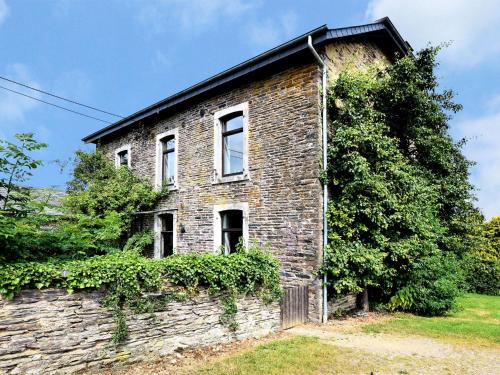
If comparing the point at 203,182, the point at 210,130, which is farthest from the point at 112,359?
the point at 210,130

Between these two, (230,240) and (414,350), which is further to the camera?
(230,240)

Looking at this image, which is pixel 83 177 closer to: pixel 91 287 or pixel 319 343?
pixel 91 287

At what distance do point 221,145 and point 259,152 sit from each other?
77.3 inches

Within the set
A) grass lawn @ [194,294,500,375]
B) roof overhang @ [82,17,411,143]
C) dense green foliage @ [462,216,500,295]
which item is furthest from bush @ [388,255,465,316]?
roof overhang @ [82,17,411,143]

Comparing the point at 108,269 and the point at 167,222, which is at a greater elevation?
the point at 167,222

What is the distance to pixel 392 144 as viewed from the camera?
963 centimetres

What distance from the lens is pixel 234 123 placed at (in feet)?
36.5

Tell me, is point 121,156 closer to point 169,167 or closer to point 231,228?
point 169,167

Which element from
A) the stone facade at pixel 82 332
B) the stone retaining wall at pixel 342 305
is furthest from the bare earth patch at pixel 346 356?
the stone retaining wall at pixel 342 305

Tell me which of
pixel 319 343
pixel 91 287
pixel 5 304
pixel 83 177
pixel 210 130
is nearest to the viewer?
pixel 5 304

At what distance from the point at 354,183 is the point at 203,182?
17.0ft

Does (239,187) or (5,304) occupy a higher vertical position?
(239,187)

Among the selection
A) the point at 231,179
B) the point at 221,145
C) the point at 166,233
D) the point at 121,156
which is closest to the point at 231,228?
the point at 231,179

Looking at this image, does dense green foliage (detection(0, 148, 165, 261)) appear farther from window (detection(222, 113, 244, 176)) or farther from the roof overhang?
window (detection(222, 113, 244, 176))
